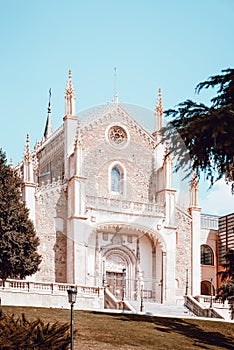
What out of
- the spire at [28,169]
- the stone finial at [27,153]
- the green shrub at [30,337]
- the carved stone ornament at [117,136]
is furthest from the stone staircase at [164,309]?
the green shrub at [30,337]

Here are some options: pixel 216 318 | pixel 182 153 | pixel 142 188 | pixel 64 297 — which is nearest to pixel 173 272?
pixel 142 188

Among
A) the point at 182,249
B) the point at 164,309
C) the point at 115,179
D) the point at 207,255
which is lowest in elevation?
the point at 164,309

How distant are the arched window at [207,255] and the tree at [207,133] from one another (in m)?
29.5

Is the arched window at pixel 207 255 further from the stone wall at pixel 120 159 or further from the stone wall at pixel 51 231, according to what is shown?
the stone wall at pixel 51 231

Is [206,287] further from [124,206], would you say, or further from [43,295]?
[43,295]

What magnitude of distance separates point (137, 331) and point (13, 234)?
30.0 ft

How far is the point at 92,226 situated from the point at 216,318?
1014 centimetres

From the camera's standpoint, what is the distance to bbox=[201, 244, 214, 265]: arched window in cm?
5416

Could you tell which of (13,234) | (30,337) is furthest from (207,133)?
(13,234)

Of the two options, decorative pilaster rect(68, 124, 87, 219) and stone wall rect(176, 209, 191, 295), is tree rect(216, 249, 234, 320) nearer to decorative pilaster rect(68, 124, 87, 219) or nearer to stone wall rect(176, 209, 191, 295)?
decorative pilaster rect(68, 124, 87, 219)

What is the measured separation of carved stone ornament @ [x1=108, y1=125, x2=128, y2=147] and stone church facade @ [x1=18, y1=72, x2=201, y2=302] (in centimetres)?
7

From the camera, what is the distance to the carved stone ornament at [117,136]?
4828 cm

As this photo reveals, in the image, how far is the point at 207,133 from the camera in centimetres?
2364

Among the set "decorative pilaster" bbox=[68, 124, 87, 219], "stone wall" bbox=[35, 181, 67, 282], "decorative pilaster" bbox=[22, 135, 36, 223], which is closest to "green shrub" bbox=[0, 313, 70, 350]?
"decorative pilaster" bbox=[22, 135, 36, 223]
